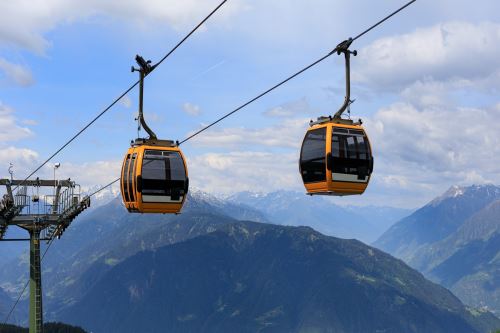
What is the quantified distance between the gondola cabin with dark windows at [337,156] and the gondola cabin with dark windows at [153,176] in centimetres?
626

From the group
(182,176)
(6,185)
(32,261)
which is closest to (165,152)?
(182,176)

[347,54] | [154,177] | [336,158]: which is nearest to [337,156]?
[336,158]

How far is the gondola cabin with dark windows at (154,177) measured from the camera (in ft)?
93.3

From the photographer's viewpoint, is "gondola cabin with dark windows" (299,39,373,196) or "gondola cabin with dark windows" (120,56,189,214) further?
"gondola cabin with dark windows" (120,56,189,214)

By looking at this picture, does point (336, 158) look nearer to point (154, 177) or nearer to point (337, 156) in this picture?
point (337, 156)

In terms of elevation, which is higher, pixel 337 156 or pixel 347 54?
pixel 347 54

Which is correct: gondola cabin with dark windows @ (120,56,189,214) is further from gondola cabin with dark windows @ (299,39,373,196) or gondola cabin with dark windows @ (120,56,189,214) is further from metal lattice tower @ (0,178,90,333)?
metal lattice tower @ (0,178,90,333)

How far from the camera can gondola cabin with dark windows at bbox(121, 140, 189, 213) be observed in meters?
28.4

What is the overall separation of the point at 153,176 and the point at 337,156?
8.56 metres

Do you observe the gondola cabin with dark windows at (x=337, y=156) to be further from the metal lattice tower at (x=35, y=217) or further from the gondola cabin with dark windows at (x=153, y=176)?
the metal lattice tower at (x=35, y=217)

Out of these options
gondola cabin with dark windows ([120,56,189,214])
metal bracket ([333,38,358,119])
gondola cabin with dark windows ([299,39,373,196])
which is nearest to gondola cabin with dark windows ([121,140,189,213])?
gondola cabin with dark windows ([120,56,189,214])

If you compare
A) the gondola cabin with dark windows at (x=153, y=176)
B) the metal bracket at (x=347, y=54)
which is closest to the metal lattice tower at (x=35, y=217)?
the gondola cabin with dark windows at (x=153, y=176)

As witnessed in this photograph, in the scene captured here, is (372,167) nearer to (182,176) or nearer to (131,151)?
(182,176)

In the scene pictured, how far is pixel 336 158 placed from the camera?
25266mm
